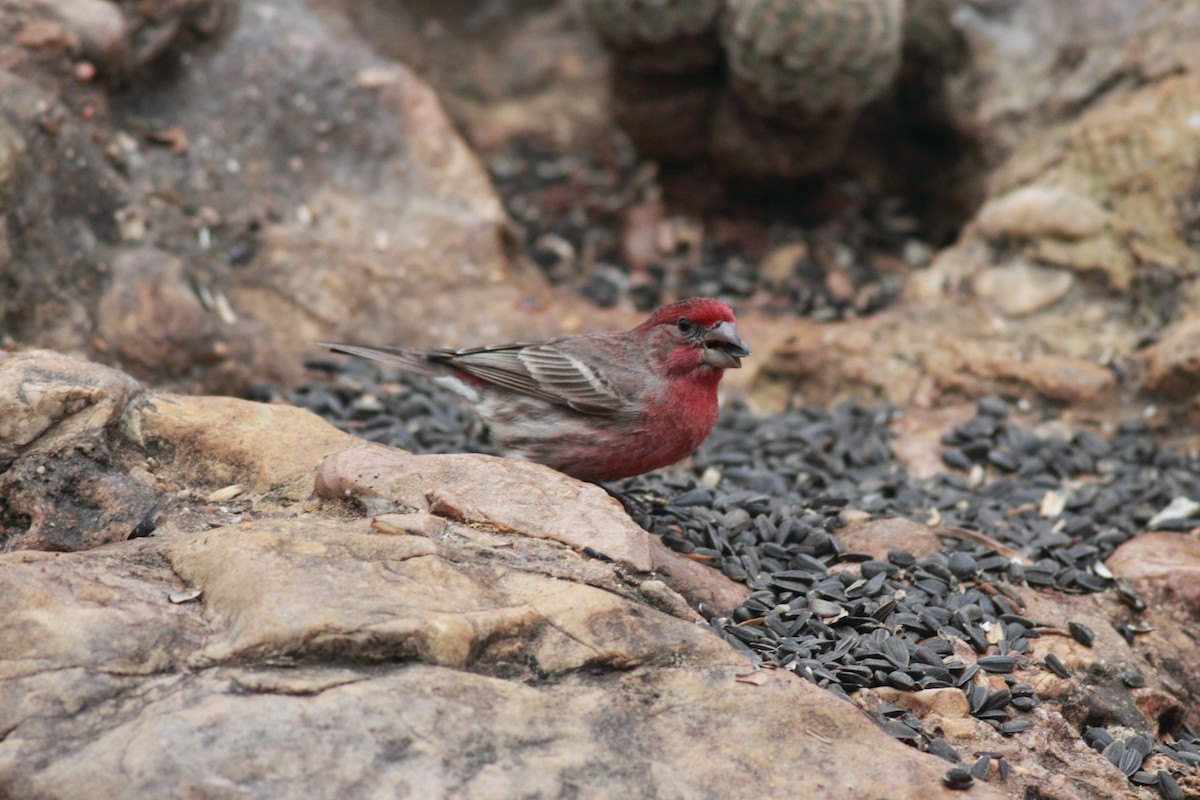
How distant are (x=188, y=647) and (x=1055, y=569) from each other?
3828 millimetres

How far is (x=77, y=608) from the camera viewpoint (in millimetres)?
3596

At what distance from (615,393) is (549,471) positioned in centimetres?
92

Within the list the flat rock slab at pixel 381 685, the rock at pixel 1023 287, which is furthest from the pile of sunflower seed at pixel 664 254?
the flat rock slab at pixel 381 685

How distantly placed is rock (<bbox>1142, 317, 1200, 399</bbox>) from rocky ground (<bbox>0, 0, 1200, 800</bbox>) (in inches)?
0.9

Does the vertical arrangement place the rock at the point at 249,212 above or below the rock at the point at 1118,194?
below

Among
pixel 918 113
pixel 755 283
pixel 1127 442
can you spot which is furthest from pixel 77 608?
pixel 918 113

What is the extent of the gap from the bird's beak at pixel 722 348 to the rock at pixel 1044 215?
318 centimetres

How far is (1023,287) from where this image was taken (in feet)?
26.1

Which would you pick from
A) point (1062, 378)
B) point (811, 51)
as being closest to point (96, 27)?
point (811, 51)

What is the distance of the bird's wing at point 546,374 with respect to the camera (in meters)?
5.75

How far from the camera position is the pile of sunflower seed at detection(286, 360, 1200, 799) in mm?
4539

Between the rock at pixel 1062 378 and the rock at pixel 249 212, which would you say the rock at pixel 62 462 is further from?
the rock at pixel 1062 378

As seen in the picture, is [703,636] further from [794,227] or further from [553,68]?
[553,68]

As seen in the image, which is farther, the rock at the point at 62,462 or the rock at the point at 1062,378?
the rock at the point at 1062,378
